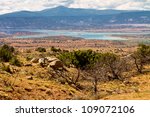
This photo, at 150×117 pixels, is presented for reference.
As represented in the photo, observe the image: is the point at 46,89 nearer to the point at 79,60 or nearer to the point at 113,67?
the point at 79,60

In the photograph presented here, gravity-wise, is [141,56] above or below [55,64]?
below

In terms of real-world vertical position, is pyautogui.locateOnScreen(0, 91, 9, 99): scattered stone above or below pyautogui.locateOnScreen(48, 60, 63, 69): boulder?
above

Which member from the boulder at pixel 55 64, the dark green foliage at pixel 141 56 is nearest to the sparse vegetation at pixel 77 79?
the dark green foliage at pixel 141 56

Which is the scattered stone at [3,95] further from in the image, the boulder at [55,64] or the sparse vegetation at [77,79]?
the boulder at [55,64]

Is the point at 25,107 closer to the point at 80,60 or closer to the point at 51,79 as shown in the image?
the point at 51,79

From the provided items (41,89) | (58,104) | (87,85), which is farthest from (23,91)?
(58,104)

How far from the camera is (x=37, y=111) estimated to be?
1123 centimetres

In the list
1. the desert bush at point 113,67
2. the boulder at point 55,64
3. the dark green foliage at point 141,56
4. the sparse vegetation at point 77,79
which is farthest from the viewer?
the dark green foliage at point 141,56

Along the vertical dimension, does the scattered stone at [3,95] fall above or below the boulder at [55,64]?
above

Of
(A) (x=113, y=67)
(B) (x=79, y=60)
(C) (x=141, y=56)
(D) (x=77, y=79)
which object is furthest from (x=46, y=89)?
(C) (x=141, y=56)

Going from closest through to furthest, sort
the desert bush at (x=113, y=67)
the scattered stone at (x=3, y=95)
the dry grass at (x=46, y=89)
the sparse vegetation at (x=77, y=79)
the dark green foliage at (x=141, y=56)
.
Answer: the scattered stone at (x=3, y=95) < the dry grass at (x=46, y=89) < the sparse vegetation at (x=77, y=79) < the desert bush at (x=113, y=67) < the dark green foliage at (x=141, y=56)

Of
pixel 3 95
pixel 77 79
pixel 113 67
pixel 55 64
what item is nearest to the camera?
pixel 3 95

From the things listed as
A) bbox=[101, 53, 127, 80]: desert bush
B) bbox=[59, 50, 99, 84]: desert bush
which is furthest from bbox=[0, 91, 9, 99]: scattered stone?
bbox=[101, 53, 127, 80]: desert bush

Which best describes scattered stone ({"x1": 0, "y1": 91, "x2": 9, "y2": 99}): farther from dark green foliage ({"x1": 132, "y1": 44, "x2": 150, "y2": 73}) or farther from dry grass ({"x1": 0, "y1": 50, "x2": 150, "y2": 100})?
dark green foliage ({"x1": 132, "y1": 44, "x2": 150, "y2": 73})
